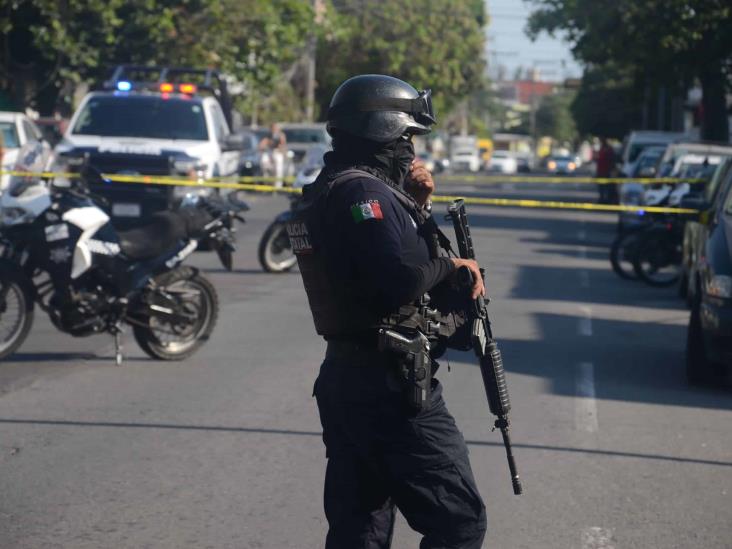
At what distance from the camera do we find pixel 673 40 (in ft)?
107

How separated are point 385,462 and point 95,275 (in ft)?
20.4

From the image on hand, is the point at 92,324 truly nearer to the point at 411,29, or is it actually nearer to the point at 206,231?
the point at 206,231

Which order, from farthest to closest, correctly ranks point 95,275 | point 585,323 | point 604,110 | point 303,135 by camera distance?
point 604,110, point 303,135, point 585,323, point 95,275

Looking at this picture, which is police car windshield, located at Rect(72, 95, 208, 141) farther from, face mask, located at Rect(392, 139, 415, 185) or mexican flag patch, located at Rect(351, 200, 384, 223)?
mexican flag patch, located at Rect(351, 200, 384, 223)

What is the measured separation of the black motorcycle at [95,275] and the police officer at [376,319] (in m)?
5.87

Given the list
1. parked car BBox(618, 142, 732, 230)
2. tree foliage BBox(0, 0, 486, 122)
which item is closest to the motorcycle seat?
parked car BBox(618, 142, 732, 230)

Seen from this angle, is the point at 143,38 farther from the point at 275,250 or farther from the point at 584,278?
the point at 584,278

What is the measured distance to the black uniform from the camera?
12.7 feet

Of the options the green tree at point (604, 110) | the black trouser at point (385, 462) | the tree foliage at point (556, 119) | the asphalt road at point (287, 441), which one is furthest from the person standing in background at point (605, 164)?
the tree foliage at point (556, 119)

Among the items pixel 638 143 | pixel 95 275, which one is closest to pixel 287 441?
pixel 95 275

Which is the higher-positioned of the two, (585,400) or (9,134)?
(9,134)

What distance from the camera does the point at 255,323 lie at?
12.2 metres

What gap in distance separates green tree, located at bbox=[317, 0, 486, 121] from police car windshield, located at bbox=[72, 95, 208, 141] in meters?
43.1

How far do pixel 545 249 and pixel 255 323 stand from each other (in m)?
10.3
